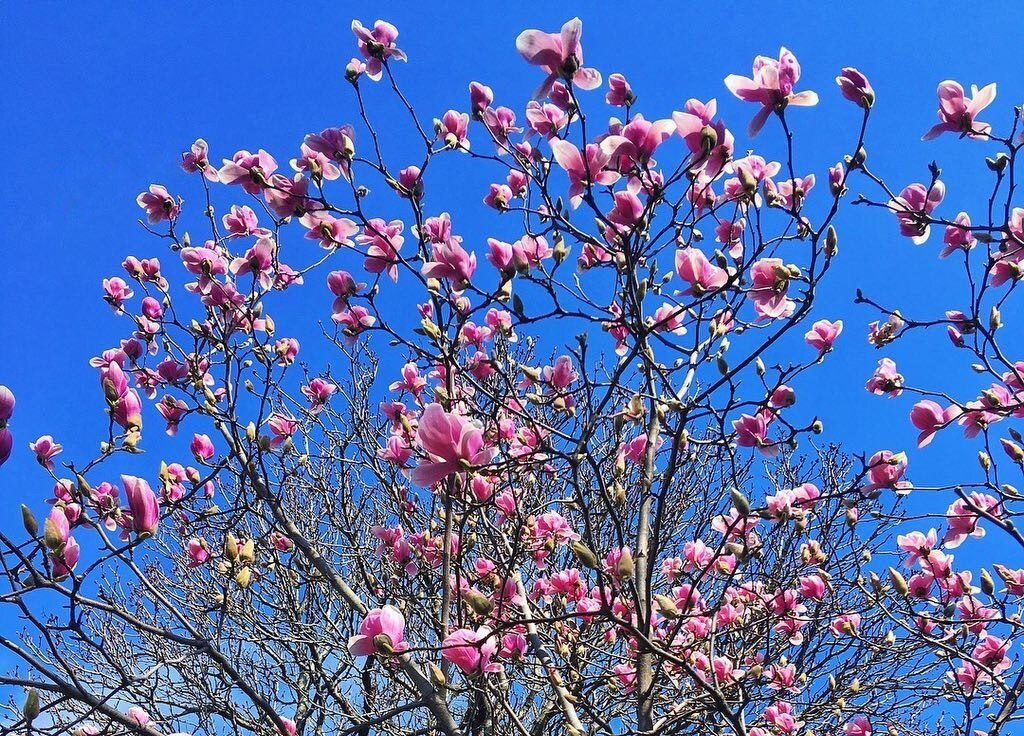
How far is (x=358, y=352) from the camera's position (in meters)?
6.16

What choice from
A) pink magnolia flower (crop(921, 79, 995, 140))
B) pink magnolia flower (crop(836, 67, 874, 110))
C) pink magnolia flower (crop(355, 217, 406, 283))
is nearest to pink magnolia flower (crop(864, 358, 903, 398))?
pink magnolia flower (crop(921, 79, 995, 140))

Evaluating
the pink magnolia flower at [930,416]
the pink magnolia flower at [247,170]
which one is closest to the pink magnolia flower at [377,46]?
the pink magnolia flower at [247,170]

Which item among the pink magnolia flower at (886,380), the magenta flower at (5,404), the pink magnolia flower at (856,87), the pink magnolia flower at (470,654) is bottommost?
the pink magnolia flower at (470,654)

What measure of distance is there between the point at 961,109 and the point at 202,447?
3.09 metres

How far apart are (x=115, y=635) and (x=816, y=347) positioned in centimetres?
→ 631

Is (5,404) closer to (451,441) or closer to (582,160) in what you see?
(451,441)

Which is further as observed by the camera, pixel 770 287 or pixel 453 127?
pixel 453 127

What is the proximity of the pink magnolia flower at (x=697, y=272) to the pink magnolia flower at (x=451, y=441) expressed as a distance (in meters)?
0.82

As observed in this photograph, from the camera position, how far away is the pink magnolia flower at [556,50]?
1892mm

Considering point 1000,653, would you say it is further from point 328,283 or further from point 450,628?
point 328,283

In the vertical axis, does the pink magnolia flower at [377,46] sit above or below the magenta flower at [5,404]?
above

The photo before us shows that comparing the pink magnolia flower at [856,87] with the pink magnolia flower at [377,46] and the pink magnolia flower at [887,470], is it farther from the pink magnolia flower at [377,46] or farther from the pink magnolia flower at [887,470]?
the pink magnolia flower at [377,46]

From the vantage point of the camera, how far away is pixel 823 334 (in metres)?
2.56

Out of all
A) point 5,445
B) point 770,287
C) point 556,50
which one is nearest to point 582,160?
point 556,50
